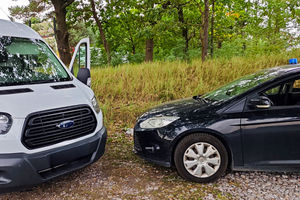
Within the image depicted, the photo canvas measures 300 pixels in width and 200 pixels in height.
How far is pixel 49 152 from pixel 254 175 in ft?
8.96

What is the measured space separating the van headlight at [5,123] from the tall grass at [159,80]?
3.66 m

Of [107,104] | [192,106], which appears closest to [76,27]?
[107,104]

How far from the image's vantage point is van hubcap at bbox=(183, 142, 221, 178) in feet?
9.72

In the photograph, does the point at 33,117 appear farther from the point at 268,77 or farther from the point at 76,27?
the point at 76,27

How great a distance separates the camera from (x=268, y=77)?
3.23 meters

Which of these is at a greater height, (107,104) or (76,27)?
(76,27)

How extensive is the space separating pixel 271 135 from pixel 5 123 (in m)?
3.02

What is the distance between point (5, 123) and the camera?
7.48ft

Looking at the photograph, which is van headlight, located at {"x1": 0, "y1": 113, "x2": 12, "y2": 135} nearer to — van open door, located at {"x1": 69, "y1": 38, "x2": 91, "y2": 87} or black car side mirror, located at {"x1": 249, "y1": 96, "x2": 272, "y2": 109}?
van open door, located at {"x1": 69, "y1": 38, "x2": 91, "y2": 87}

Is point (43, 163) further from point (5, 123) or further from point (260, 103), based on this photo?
point (260, 103)

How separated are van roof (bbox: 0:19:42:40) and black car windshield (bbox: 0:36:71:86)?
0.23ft

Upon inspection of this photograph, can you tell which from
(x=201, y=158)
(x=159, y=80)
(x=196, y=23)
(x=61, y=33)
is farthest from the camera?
(x=196, y=23)

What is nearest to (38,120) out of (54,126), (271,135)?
(54,126)

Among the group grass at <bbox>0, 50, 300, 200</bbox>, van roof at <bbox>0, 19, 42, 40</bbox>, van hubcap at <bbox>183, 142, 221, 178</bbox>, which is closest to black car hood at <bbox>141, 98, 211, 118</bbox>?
van hubcap at <bbox>183, 142, 221, 178</bbox>
